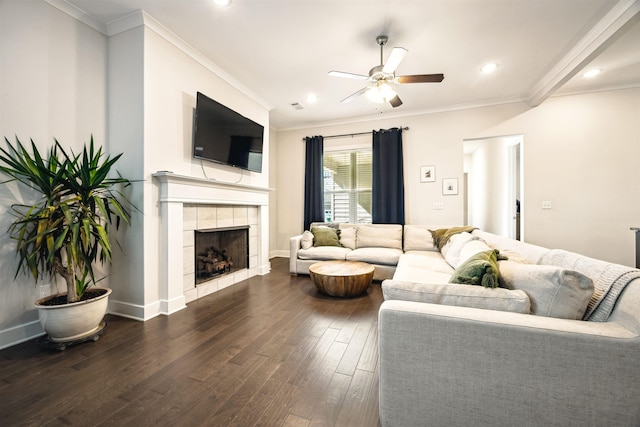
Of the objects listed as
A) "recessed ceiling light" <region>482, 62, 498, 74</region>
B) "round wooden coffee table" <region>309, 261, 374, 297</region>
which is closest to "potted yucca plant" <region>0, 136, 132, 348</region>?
"round wooden coffee table" <region>309, 261, 374, 297</region>

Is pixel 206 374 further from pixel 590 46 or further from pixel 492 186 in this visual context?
pixel 492 186

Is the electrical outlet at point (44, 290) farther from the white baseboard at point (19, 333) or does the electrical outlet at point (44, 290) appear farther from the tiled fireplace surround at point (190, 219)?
the tiled fireplace surround at point (190, 219)

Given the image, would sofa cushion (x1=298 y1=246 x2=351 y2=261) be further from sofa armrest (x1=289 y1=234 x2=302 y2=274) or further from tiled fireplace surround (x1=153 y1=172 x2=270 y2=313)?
tiled fireplace surround (x1=153 y1=172 x2=270 y2=313)

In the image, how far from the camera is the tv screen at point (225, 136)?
2.87 m

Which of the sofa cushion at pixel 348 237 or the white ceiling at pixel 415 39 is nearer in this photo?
the white ceiling at pixel 415 39

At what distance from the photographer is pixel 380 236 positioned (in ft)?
13.8

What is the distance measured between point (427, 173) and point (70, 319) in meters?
4.86

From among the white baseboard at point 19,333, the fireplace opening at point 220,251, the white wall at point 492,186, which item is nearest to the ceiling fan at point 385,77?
the fireplace opening at point 220,251

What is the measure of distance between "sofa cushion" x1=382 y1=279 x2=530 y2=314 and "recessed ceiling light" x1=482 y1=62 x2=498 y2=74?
10.6 feet

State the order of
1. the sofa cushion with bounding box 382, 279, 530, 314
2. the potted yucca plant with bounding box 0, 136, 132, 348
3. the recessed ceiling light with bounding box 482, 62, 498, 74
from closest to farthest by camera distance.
A: the sofa cushion with bounding box 382, 279, 530, 314
the potted yucca plant with bounding box 0, 136, 132, 348
the recessed ceiling light with bounding box 482, 62, 498, 74

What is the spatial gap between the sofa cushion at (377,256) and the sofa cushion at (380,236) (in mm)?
234

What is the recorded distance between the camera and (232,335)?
208cm

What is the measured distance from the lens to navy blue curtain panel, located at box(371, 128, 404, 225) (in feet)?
15.0

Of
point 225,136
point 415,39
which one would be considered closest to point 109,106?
point 225,136
